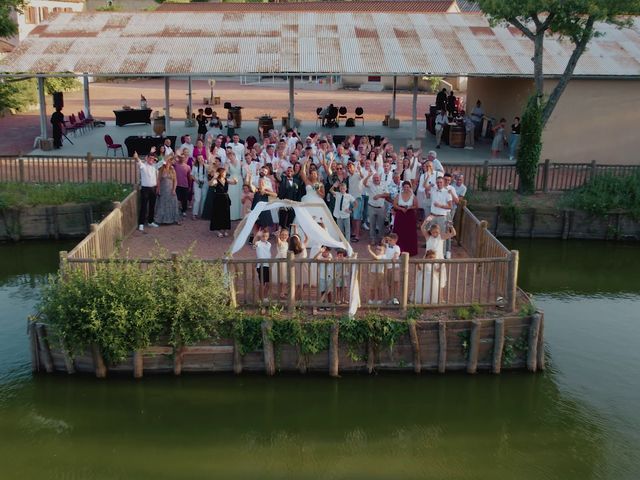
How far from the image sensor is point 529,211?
18.9 meters

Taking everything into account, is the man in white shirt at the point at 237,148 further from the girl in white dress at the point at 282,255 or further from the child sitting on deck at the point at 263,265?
the girl in white dress at the point at 282,255

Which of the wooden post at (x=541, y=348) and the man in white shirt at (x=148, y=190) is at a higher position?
the man in white shirt at (x=148, y=190)

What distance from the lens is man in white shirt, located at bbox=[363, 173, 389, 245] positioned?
14797 millimetres

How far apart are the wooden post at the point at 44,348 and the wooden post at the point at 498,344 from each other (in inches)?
262

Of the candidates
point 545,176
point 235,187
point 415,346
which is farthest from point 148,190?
point 545,176

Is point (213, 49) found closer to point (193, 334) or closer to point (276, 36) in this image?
point (276, 36)

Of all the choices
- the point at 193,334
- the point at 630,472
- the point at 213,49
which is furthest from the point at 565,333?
the point at 213,49

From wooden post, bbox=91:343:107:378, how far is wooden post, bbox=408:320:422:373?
180 inches

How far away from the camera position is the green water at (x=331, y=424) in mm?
9727

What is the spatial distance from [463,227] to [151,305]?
273 inches

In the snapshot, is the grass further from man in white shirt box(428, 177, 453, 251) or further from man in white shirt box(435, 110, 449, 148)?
man in white shirt box(435, 110, 449, 148)

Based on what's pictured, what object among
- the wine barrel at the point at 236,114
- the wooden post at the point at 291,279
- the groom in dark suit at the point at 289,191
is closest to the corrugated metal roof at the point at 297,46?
the wine barrel at the point at 236,114

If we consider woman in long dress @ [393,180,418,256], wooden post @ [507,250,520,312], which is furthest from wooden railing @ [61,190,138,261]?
wooden post @ [507,250,520,312]

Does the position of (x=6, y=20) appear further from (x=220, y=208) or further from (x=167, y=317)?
(x=167, y=317)
